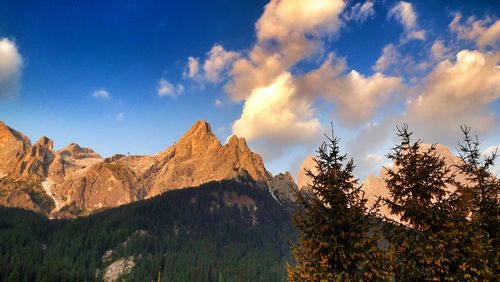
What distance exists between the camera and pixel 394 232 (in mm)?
22594

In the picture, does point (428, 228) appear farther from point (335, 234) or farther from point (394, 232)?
point (335, 234)

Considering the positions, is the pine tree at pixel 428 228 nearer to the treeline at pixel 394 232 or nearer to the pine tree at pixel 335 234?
the treeline at pixel 394 232

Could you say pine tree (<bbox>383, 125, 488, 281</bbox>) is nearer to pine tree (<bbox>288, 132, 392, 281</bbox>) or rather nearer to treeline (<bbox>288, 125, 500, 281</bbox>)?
treeline (<bbox>288, 125, 500, 281</bbox>)

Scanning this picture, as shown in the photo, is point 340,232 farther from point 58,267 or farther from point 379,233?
point 58,267

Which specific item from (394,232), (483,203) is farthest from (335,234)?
(483,203)

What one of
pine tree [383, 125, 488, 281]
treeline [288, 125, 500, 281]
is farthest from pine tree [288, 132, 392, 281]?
pine tree [383, 125, 488, 281]

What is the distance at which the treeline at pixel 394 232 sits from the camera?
20250 mm

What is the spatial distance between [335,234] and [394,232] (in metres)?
4.24

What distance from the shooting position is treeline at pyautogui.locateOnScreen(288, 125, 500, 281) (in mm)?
20250

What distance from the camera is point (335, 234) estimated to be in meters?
21.0

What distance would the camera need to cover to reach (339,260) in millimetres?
20703

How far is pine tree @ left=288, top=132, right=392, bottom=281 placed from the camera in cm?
2000

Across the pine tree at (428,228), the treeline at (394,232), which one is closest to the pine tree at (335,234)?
the treeline at (394,232)

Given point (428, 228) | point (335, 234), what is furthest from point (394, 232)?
point (335, 234)
